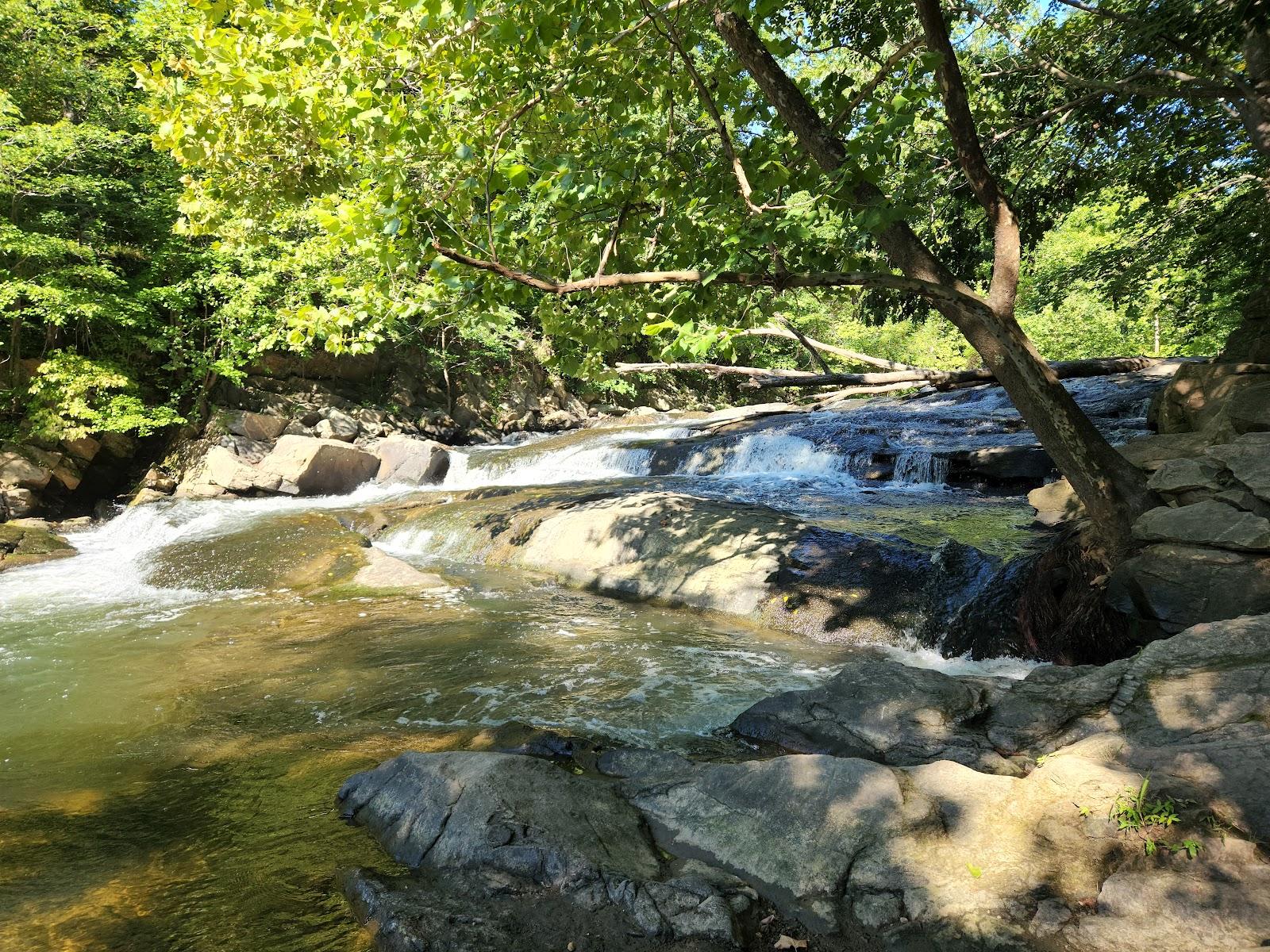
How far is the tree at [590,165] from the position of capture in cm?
396

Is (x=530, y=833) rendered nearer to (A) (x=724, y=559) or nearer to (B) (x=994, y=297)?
(B) (x=994, y=297)

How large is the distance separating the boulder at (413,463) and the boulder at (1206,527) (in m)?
14.4

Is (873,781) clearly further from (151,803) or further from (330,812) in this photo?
(151,803)

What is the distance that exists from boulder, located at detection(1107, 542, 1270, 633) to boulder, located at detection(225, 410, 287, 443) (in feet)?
59.3

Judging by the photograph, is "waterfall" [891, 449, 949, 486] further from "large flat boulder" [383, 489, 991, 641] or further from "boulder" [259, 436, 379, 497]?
"boulder" [259, 436, 379, 497]

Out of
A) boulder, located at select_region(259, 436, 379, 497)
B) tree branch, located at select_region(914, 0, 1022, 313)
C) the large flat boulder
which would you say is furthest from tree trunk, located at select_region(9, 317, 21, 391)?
tree branch, located at select_region(914, 0, 1022, 313)

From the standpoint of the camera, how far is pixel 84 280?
573 inches

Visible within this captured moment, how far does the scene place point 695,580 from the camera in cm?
816

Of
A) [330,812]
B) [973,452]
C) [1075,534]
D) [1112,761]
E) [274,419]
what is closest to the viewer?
[1112,761]

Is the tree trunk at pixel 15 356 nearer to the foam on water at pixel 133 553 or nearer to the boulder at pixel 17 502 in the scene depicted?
the boulder at pixel 17 502

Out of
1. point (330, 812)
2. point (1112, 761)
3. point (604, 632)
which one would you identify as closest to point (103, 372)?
point (604, 632)

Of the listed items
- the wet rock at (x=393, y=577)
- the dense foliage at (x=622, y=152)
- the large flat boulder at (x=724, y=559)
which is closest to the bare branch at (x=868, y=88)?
the dense foliage at (x=622, y=152)

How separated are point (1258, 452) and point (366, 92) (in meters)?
6.83

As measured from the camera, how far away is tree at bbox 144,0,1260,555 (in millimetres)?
3961
